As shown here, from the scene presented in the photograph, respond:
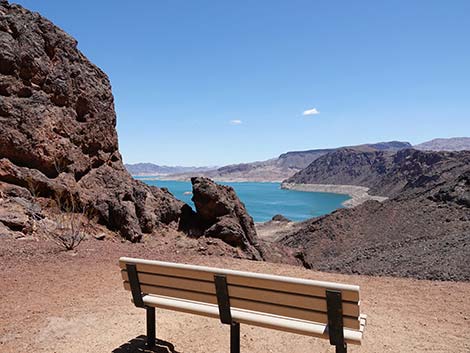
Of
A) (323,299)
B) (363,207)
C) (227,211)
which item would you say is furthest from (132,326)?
(363,207)

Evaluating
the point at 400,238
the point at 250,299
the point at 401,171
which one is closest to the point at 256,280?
the point at 250,299

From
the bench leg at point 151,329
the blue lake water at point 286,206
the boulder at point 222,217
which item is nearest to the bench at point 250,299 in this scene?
the bench leg at point 151,329

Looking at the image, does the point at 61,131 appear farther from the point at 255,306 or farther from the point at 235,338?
the point at 255,306

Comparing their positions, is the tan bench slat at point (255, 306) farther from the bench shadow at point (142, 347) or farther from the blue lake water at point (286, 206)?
the blue lake water at point (286, 206)

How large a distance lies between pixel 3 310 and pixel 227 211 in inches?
420

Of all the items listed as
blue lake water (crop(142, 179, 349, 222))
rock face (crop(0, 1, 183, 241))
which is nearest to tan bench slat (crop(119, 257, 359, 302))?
rock face (crop(0, 1, 183, 241))

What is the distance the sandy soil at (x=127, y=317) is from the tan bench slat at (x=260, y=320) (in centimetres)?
62

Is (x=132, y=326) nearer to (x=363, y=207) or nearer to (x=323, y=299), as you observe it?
(x=323, y=299)

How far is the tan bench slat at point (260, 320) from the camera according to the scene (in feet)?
11.2

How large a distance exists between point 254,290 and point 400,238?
2831 cm

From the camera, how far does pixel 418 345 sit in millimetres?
4875

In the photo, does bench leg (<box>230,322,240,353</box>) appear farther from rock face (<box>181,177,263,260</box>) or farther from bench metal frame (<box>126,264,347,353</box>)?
rock face (<box>181,177,263,260</box>)

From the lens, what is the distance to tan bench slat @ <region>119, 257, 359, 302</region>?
10.5 ft

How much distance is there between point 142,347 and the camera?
4410 mm
